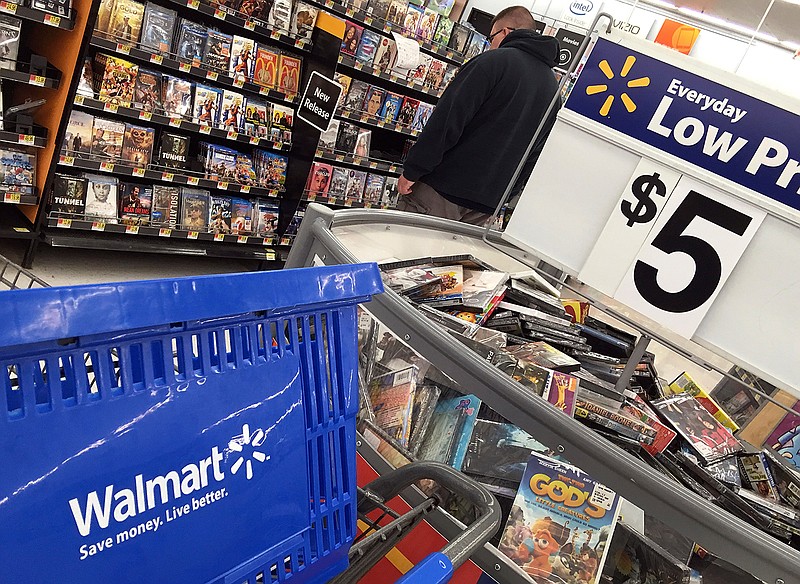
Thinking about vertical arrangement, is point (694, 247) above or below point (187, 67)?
above

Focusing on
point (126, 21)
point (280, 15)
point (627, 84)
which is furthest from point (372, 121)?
point (627, 84)

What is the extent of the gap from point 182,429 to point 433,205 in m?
3.18

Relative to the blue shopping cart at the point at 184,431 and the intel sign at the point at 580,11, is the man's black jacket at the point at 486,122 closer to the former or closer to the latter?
the blue shopping cart at the point at 184,431

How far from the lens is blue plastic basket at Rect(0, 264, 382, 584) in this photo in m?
0.65

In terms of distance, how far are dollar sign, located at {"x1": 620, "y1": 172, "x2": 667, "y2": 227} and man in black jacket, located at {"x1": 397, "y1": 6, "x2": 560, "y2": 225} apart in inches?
78.5

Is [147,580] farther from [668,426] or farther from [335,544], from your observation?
[668,426]

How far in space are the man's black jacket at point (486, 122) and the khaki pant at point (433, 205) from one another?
62mm

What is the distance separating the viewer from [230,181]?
4711mm

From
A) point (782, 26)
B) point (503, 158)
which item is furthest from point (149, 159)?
point (782, 26)

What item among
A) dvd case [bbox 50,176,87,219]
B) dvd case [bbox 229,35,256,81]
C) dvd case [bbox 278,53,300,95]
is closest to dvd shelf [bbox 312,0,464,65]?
dvd case [bbox 278,53,300,95]

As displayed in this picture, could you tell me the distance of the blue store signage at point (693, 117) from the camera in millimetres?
1424

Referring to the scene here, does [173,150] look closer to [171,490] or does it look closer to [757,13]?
[171,490]

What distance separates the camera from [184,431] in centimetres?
78

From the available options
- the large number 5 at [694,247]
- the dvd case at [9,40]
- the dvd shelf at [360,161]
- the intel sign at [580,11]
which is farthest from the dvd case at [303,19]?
the intel sign at [580,11]
